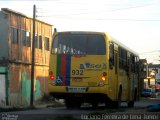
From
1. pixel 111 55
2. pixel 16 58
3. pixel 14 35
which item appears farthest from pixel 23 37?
pixel 111 55

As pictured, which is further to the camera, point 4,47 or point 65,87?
point 4,47

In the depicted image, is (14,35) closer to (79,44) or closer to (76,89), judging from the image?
(79,44)

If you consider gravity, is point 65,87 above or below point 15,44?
below

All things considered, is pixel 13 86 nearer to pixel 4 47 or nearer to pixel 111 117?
pixel 4 47

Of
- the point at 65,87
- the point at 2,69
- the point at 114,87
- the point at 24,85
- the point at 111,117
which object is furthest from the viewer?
the point at 24,85

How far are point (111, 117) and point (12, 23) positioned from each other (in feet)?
91.3

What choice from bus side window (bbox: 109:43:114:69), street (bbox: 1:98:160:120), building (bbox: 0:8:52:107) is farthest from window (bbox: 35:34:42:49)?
street (bbox: 1:98:160:120)

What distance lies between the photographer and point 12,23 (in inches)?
1695

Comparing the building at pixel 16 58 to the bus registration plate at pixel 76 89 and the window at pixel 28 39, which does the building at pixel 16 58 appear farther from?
the bus registration plate at pixel 76 89

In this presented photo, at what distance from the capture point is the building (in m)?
42.0

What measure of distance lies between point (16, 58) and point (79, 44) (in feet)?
72.7

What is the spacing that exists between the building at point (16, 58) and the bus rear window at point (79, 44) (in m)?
19.3

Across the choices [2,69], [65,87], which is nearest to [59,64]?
[65,87]

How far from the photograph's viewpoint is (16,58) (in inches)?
1729
